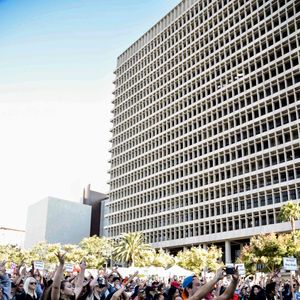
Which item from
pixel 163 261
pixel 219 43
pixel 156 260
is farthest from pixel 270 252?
pixel 219 43

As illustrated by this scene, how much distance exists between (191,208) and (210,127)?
14864 millimetres

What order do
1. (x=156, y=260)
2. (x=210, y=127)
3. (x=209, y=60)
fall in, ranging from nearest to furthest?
(x=156, y=260) → (x=210, y=127) → (x=209, y=60)

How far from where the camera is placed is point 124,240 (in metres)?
83.9

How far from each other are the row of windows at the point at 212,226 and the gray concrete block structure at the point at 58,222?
147ft

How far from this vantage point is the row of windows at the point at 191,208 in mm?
67312

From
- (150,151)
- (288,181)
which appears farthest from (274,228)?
(150,151)

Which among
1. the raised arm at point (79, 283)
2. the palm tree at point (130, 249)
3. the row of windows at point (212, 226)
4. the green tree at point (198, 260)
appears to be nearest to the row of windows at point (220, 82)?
the row of windows at point (212, 226)

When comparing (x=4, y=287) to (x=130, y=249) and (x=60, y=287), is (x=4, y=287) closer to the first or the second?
(x=60, y=287)

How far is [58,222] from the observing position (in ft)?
454

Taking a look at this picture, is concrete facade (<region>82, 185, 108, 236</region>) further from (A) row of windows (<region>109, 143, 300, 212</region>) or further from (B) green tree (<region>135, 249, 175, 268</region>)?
(B) green tree (<region>135, 249, 175, 268</region>)

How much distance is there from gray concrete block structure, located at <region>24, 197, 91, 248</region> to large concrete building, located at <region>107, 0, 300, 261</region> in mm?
36223

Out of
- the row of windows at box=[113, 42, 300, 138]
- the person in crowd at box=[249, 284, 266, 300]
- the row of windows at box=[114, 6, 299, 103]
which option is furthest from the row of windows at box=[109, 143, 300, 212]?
the person in crowd at box=[249, 284, 266, 300]

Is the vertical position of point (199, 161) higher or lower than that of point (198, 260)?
higher

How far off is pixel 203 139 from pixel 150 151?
16.7 m
